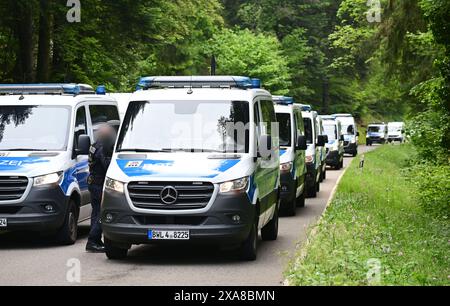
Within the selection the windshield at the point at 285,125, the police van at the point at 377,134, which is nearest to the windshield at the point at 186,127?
the windshield at the point at 285,125

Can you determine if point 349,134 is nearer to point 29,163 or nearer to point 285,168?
point 285,168

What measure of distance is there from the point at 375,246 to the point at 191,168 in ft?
8.82

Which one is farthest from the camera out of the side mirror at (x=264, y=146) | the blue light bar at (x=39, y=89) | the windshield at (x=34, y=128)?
the blue light bar at (x=39, y=89)

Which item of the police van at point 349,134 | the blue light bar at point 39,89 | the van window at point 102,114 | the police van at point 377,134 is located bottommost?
the police van at point 377,134

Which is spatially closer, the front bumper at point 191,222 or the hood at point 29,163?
the front bumper at point 191,222

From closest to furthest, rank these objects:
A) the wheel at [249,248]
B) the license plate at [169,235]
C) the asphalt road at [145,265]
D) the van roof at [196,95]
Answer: the asphalt road at [145,265] < the license plate at [169,235] < the wheel at [249,248] < the van roof at [196,95]

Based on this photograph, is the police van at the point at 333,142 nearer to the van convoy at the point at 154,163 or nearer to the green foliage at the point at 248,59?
the green foliage at the point at 248,59

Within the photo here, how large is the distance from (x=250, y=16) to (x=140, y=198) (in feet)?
199

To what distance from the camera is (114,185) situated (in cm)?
1235

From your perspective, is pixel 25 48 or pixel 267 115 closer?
pixel 267 115

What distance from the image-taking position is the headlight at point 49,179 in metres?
14.2

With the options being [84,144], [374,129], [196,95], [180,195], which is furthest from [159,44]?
[374,129]

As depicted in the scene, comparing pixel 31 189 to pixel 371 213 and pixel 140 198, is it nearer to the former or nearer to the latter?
pixel 140 198

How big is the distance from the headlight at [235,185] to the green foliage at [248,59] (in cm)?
4355
